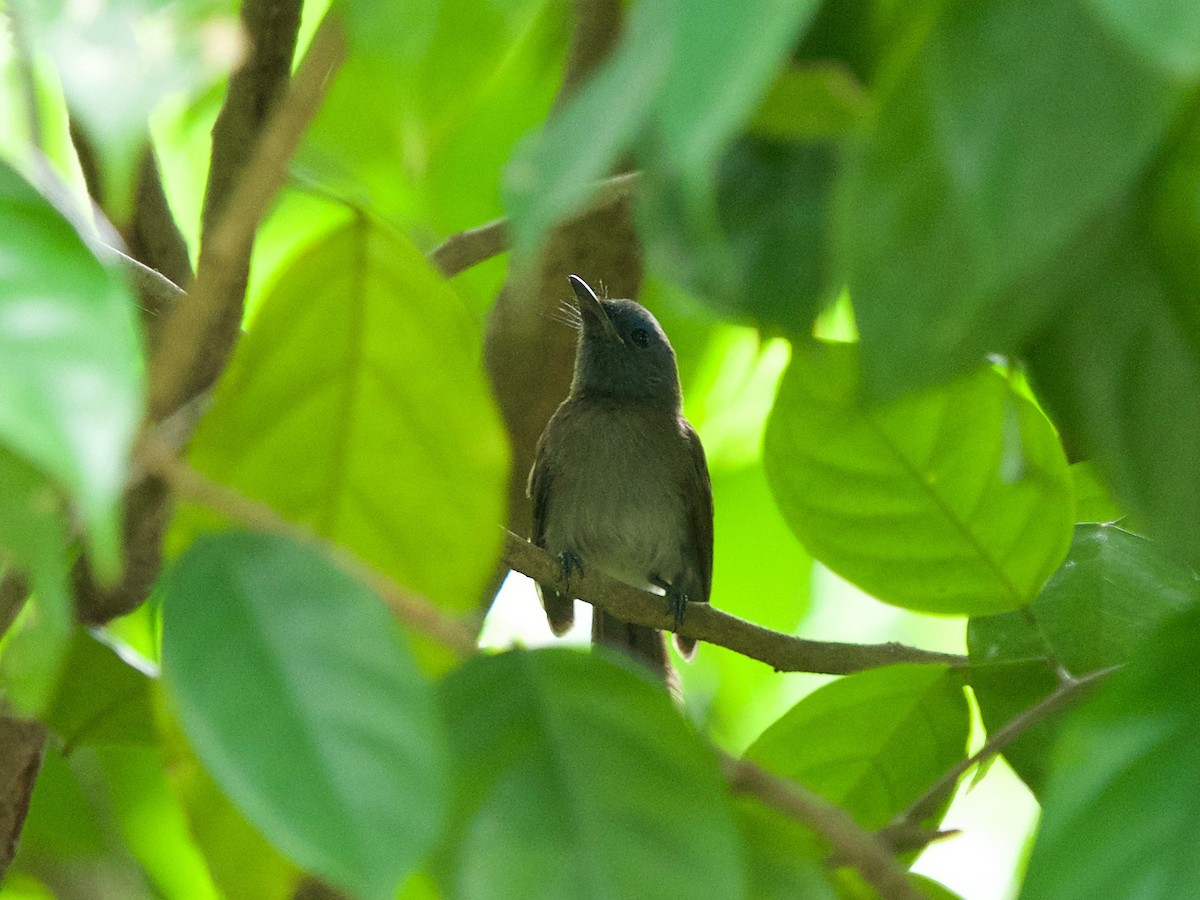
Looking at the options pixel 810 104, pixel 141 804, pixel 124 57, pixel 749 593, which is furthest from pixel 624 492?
pixel 124 57

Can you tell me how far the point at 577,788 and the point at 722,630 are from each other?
1525 mm

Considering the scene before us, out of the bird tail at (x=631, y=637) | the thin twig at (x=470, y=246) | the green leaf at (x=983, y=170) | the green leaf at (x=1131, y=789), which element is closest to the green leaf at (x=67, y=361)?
the green leaf at (x=983, y=170)

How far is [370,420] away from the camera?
1.06 meters

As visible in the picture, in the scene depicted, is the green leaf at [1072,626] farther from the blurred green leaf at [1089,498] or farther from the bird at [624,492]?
the bird at [624,492]

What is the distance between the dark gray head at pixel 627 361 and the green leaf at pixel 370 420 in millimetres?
3958

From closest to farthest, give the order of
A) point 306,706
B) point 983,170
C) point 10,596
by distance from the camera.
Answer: point 983,170 < point 306,706 < point 10,596

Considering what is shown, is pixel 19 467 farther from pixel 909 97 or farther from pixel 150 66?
pixel 909 97

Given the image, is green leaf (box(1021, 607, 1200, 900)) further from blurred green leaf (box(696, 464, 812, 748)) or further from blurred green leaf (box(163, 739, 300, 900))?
blurred green leaf (box(696, 464, 812, 748))

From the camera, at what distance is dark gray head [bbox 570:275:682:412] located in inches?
201

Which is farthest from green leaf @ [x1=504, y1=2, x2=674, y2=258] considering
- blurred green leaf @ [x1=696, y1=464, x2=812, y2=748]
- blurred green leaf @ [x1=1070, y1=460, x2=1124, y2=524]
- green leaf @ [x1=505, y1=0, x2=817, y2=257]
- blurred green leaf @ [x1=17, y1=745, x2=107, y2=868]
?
blurred green leaf @ [x1=696, y1=464, x2=812, y2=748]

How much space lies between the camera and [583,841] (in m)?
0.84

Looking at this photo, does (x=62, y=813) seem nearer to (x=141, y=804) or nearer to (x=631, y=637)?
(x=141, y=804)

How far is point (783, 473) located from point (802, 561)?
6.44ft

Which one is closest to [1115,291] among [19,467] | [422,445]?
[422,445]
